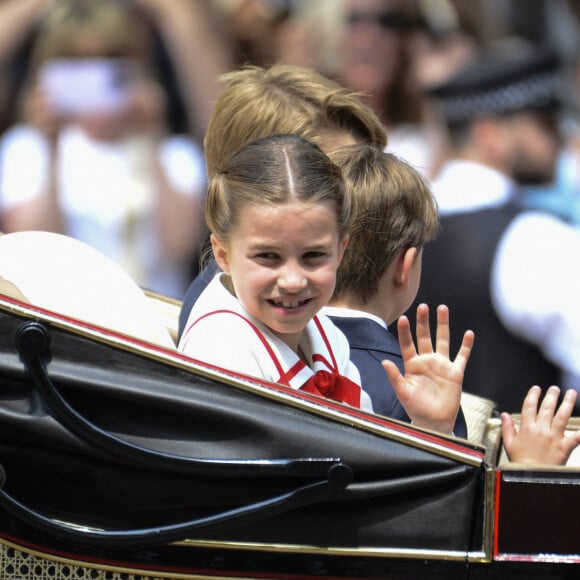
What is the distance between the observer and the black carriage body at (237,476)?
1909mm

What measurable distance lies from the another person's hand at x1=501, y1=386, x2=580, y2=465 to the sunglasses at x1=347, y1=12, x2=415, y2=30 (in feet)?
13.7

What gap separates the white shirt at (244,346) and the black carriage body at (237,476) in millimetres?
184

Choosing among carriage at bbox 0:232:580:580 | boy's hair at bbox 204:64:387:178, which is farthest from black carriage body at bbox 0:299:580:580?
boy's hair at bbox 204:64:387:178

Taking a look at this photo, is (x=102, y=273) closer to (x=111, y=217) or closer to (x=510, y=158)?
(x=510, y=158)

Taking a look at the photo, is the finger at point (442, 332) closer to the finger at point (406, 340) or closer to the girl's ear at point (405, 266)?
the finger at point (406, 340)

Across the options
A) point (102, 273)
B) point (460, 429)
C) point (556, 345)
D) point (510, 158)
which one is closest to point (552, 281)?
point (556, 345)

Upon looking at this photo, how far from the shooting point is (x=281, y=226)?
209cm

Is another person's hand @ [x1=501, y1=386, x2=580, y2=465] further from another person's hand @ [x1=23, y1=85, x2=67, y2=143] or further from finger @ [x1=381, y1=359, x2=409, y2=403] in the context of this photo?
another person's hand @ [x1=23, y1=85, x2=67, y2=143]

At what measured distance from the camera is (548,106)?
4754 millimetres

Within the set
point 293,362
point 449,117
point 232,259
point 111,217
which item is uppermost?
point 449,117

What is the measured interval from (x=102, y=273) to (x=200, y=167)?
11.8ft

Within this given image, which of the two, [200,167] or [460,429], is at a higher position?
[200,167]

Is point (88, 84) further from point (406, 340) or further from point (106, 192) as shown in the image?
point (406, 340)

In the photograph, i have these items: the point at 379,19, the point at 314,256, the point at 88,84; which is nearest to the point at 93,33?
the point at 88,84
